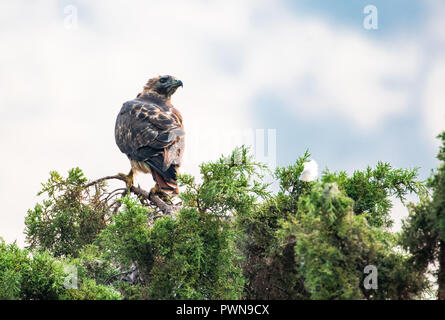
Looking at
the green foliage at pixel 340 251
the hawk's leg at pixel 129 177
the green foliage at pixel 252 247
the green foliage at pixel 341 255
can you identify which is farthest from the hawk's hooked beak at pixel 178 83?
the green foliage at pixel 341 255

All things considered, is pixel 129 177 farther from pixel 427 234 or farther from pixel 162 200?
pixel 427 234

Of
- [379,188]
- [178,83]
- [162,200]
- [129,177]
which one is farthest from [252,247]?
[178,83]

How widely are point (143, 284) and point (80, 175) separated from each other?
1839mm

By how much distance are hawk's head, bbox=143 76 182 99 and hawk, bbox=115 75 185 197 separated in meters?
0.37

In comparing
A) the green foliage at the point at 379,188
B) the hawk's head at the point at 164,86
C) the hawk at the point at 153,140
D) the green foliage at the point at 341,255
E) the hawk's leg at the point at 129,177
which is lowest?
the green foliage at the point at 341,255

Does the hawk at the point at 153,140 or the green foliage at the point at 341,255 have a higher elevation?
the hawk at the point at 153,140

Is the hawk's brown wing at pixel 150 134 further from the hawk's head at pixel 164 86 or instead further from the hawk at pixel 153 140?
the hawk's head at pixel 164 86

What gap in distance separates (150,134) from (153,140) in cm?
10

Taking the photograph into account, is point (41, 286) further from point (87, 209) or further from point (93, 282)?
point (87, 209)

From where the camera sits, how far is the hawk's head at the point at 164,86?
806cm

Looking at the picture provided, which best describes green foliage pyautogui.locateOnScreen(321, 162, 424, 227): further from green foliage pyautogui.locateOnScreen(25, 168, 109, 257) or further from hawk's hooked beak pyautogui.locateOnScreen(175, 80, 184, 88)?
hawk's hooked beak pyautogui.locateOnScreen(175, 80, 184, 88)

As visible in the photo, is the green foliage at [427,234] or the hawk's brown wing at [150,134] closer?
the green foliage at [427,234]
